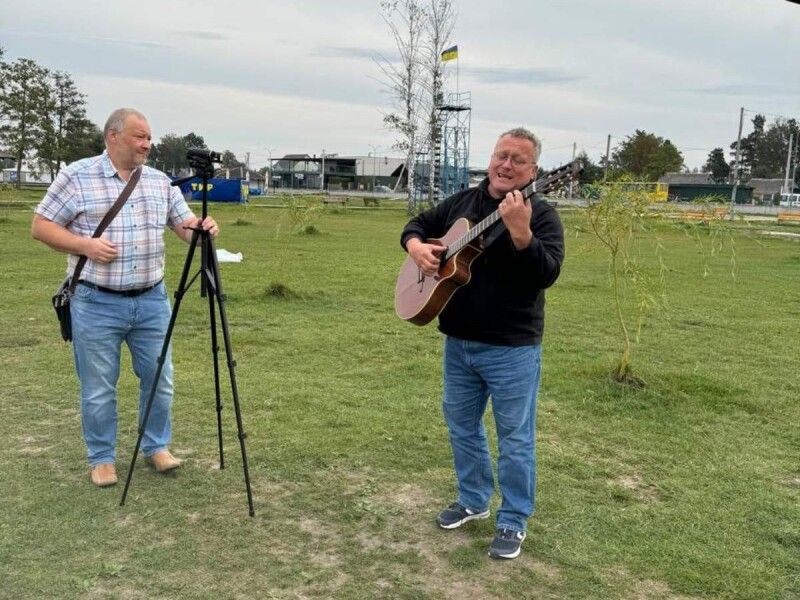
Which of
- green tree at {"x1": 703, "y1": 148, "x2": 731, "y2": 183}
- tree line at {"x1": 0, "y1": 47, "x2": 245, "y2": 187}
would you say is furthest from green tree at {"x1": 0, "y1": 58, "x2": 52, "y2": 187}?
green tree at {"x1": 703, "y1": 148, "x2": 731, "y2": 183}

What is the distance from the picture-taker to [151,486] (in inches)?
160

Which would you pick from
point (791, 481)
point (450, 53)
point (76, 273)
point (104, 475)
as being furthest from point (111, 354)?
point (450, 53)

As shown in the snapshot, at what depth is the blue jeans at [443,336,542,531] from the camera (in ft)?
11.1

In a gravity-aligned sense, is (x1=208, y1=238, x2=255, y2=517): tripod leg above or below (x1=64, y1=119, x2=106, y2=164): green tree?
below

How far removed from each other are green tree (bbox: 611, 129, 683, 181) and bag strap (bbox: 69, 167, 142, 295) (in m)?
71.0

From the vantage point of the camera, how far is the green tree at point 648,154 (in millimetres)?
72812

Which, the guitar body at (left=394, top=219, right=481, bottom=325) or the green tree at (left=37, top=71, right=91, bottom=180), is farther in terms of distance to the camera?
the green tree at (left=37, top=71, right=91, bottom=180)

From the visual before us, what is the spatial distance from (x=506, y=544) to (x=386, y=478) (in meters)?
1.06

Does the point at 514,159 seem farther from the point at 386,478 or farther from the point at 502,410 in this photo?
the point at 386,478

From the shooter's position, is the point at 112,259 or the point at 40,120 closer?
the point at 112,259

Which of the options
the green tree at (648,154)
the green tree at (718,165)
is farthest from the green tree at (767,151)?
the green tree at (648,154)

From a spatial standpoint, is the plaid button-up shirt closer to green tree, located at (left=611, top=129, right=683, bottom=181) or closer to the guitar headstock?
the guitar headstock

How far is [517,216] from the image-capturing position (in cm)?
294

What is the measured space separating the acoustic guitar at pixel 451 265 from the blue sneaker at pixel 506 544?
1.07m
